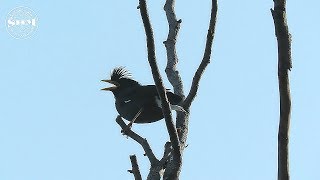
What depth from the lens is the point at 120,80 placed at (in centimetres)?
872

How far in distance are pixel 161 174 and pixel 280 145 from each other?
2.26 metres

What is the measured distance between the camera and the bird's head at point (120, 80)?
852 cm

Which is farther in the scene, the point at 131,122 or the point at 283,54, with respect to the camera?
the point at 131,122

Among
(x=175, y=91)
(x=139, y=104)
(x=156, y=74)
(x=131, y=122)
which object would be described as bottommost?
(x=131, y=122)

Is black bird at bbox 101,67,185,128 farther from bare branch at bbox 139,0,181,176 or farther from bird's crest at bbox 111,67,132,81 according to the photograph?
bare branch at bbox 139,0,181,176

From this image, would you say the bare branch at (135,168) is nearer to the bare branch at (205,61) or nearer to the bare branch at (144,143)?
the bare branch at (144,143)

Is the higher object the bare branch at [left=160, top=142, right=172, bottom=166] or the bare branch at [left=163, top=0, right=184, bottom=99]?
the bare branch at [left=163, top=0, right=184, bottom=99]

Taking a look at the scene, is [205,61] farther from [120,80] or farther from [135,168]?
[120,80]

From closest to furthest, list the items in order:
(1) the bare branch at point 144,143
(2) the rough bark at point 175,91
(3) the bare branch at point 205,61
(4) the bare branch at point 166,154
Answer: (2) the rough bark at point 175,91
(3) the bare branch at point 205,61
(4) the bare branch at point 166,154
(1) the bare branch at point 144,143

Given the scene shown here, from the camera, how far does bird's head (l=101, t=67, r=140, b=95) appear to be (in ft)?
28.0

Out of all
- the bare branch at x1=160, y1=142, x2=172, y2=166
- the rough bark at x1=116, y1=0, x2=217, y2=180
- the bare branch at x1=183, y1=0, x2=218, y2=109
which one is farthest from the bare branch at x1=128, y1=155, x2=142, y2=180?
the bare branch at x1=183, y1=0, x2=218, y2=109

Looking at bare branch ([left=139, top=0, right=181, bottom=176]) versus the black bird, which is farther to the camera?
the black bird

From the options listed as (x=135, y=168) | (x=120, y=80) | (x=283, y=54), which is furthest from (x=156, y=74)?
(x=120, y=80)

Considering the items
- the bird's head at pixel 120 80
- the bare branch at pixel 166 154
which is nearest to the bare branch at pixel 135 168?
the bare branch at pixel 166 154
